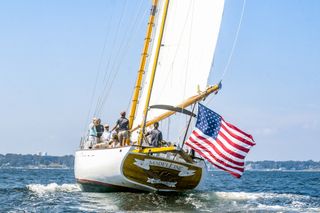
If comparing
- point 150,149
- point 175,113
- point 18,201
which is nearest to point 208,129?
point 150,149

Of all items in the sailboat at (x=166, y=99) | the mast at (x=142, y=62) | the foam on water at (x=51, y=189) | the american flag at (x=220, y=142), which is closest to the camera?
the american flag at (x=220, y=142)

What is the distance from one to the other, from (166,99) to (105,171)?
4478mm

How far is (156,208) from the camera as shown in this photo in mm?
19375

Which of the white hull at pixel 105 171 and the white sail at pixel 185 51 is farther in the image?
the white sail at pixel 185 51

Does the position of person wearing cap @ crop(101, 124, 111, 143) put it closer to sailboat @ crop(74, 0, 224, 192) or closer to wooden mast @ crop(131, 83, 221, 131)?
sailboat @ crop(74, 0, 224, 192)

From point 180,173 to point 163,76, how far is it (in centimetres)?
535

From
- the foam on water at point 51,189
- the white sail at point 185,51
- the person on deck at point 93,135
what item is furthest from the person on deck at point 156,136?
the foam on water at point 51,189

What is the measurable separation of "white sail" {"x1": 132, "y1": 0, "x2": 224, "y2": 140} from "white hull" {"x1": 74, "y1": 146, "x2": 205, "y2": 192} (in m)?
3.03

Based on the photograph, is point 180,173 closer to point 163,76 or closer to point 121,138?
point 121,138

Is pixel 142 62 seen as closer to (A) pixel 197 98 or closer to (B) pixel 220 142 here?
(A) pixel 197 98

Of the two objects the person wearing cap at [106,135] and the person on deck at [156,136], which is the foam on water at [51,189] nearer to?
the person wearing cap at [106,135]

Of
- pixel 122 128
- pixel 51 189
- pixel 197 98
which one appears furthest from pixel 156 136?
pixel 51 189

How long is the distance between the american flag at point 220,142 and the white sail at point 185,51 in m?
3.83

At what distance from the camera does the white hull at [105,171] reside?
2370 cm
